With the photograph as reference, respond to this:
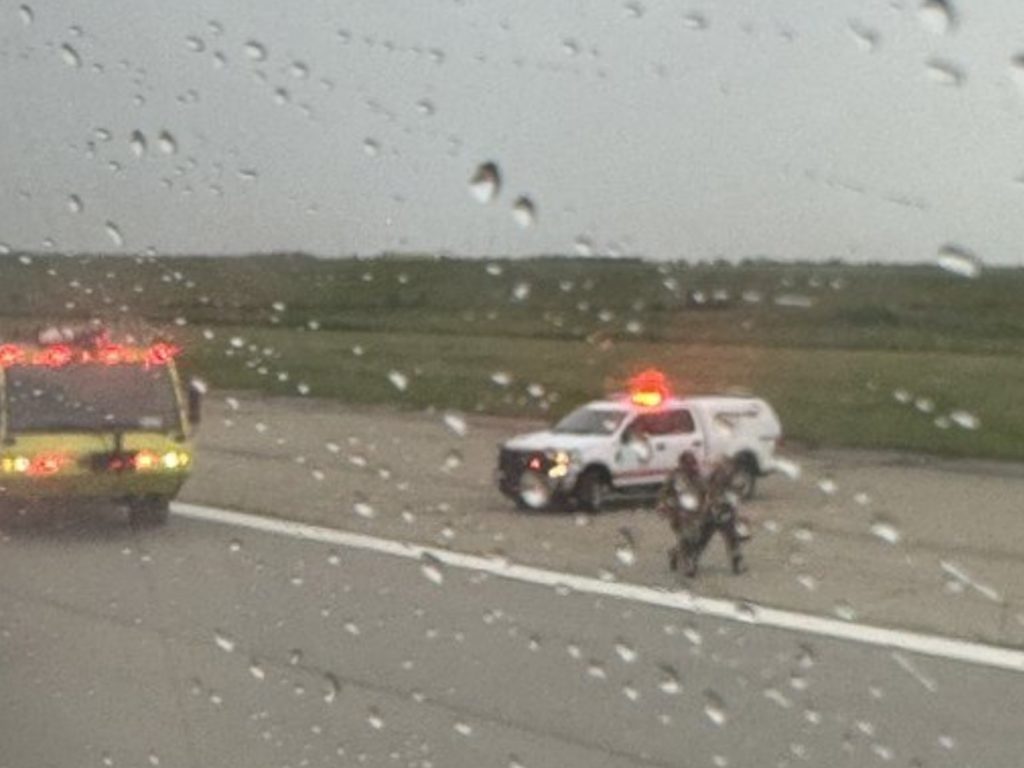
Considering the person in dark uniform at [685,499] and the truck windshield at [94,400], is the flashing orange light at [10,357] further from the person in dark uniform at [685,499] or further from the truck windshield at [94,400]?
the person in dark uniform at [685,499]

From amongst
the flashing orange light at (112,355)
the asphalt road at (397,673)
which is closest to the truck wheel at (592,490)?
the asphalt road at (397,673)

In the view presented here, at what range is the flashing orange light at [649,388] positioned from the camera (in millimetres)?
5090

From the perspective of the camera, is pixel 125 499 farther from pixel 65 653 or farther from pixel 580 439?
pixel 580 439

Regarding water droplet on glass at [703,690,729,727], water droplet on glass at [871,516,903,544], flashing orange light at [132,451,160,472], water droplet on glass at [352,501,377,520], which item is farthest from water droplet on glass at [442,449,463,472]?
water droplet on glass at [871,516,903,544]

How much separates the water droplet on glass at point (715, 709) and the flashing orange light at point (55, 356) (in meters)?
1.80

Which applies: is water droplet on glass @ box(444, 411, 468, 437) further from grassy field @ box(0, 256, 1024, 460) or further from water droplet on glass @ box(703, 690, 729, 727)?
water droplet on glass @ box(703, 690, 729, 727)

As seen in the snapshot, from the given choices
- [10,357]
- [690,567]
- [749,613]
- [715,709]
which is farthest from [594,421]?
[10,357]

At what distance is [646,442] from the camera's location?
5070mm

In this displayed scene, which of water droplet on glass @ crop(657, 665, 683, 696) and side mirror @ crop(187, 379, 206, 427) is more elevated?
side mirror @ crop(187, 379, 206, 427)

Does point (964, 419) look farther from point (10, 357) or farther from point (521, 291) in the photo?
point (10, 357)

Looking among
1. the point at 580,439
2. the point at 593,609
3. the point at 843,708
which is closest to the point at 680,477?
the point at 580,439

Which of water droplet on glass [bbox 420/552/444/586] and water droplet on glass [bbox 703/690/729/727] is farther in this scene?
water droplet on glass [bbox 420/552/444/586]

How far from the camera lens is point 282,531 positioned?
6793 mm

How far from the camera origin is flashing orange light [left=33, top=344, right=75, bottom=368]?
6088 mm
